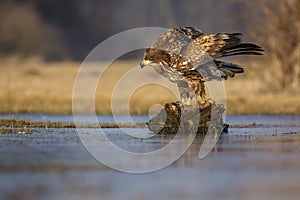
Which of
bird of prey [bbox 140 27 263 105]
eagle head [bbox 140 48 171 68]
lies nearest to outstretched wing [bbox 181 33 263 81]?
bird of prey [bbox 140 27 263 105]

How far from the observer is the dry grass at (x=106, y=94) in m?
17.2

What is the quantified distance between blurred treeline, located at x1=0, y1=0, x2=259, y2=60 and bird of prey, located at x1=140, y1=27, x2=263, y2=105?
45.6ft

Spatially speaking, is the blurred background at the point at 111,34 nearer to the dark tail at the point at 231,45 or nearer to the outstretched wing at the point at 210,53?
the dark tail at the point at 231,45

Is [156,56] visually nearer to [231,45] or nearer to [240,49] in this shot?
[231,45]

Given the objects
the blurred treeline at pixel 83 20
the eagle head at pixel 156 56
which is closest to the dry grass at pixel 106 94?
the blurred treeline at pixel 83 20

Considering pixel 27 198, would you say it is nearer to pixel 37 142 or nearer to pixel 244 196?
pixel 244 196

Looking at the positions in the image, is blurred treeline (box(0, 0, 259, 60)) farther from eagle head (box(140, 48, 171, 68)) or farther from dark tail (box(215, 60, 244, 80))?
eagle head (box(140, 48, 171, 68))

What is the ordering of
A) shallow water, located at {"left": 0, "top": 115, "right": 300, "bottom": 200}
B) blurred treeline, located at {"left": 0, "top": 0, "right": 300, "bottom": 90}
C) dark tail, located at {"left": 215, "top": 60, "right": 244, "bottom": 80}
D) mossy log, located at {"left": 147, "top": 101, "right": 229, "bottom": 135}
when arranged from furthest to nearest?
blurred treeline, located at {"left": 0, "top": 0, "right": 300, "bottom": 90}
dark tail, located at {"left": 215, "top": 60, "right": 244, "bottom": 80}
mossy log, located at {"left": 147, "top": 101, "right": 229, "bottom": 135}
shallow water, located at {"left": 0, "top": 115, "right": 300, "bottom": 200}

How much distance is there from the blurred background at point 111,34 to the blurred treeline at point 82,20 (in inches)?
1.2

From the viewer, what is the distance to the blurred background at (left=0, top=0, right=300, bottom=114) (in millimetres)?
18672

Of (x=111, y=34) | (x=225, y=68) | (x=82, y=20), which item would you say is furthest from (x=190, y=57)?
(x=82, y=20)

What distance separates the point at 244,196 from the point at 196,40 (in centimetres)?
502

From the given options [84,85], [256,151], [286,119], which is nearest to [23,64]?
[84,85]

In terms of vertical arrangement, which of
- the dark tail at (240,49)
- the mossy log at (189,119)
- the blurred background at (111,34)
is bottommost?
the mossy log at (189,119)
